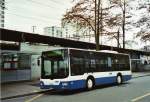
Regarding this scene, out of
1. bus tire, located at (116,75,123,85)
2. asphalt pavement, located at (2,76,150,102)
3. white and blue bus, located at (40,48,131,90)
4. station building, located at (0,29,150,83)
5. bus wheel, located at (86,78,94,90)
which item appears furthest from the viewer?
bus tire, located at (116,75,123,85)

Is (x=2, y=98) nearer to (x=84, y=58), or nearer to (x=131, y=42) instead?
(x=84, y=58)

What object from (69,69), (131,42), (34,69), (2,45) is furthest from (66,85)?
(131,42)

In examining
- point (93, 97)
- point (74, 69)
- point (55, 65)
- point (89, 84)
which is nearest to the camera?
point (93, 97)

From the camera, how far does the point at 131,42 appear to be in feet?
148

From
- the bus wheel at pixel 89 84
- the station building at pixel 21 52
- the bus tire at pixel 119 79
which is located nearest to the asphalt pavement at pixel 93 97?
the bus wheel at pixel 89 84

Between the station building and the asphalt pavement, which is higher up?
the station building

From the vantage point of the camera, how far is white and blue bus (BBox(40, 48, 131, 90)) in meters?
17.3

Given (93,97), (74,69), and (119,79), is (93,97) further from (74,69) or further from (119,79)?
(119,79)

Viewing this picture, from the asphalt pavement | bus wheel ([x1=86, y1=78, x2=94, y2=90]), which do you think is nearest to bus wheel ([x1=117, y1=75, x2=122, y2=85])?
→ bus wheel ([x1=86, y1=78, x2=94, y2=90])

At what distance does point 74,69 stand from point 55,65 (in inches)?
44.1

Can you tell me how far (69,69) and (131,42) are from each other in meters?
29.2

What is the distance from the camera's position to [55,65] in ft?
58.1

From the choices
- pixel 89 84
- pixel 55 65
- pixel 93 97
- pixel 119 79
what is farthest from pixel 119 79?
pixel 93 97

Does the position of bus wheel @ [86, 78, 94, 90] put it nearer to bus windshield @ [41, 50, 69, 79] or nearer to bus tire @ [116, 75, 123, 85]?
bus windshield @ [41, 50, 69, 79]
